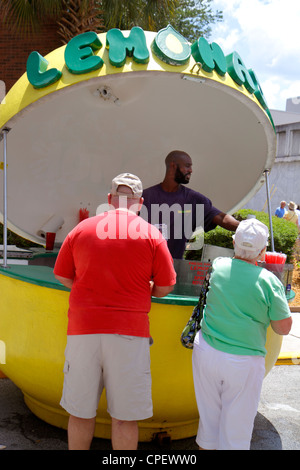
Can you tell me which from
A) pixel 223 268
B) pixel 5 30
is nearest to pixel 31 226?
pixel 223 268

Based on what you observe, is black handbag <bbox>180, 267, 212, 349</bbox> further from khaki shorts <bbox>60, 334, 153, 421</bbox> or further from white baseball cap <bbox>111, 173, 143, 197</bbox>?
white baseball cap <bbox>111, 173, 143, 197</bbox>

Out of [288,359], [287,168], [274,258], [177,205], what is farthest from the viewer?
[287,168]

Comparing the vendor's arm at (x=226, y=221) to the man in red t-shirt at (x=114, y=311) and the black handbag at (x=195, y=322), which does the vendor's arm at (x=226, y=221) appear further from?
the man in red t-shirt at (x=114, y=311)

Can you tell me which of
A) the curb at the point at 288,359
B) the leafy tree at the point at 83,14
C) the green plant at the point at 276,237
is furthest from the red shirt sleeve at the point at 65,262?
the leafy tree at the point at 83,14

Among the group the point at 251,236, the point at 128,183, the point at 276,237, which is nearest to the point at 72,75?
the point at 128,183

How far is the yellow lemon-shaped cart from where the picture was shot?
3330 mm

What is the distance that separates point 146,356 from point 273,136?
2.26m

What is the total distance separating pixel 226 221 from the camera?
4164mm

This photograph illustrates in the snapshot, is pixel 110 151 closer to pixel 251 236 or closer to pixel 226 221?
pixel 226 221

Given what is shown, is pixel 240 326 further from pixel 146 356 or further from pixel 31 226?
pixel 31 226

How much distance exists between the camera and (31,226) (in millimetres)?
4945

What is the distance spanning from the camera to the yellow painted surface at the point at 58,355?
3.25 meters

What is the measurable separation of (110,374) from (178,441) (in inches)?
51.7

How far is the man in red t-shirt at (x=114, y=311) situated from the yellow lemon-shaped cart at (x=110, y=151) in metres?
0.48
